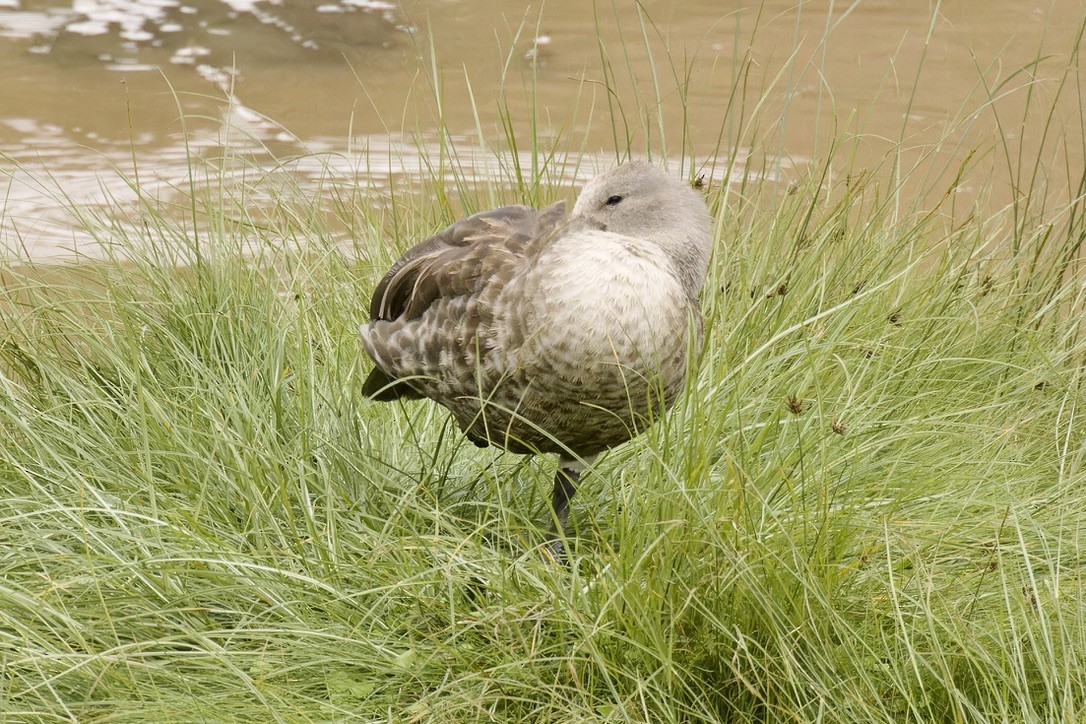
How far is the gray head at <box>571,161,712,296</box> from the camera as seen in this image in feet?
9.21

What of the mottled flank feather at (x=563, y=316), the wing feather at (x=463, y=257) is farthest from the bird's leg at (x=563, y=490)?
the wing feather at (x=463, y=257)

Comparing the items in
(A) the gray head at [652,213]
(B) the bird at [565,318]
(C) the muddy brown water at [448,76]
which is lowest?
(C) the muddy brown water at [448,76]

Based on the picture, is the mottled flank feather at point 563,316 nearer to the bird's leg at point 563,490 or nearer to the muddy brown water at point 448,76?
the bird's leg at point 563,490

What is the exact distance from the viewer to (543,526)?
3316 millimetres

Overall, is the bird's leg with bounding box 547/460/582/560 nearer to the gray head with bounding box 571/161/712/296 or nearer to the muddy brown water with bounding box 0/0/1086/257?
the gray head with bounding box 571/161/712/296

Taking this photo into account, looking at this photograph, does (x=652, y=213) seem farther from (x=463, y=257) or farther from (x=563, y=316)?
(x=463, y=257)

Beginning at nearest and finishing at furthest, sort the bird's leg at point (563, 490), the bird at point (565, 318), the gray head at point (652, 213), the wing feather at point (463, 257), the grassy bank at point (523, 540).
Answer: the grassy bank at point (523, 540)
the bird at point (565, 318)
the gray head at point (652, 213)
the wing feather at point (463, 257)
the bird's leg at point (563, 490)

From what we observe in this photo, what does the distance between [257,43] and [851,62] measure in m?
4.00

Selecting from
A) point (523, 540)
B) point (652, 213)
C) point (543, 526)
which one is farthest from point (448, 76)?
point (523, 540)

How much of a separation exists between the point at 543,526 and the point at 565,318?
861 mm

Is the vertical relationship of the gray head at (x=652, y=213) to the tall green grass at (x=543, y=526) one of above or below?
above

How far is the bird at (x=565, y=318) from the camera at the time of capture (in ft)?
8.68

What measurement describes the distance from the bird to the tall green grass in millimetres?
118

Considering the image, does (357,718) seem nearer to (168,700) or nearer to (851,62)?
(168,700)
